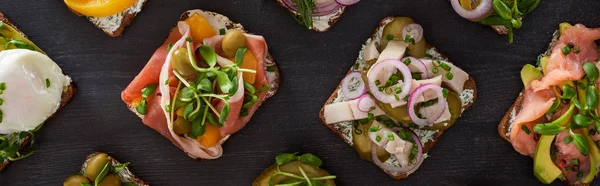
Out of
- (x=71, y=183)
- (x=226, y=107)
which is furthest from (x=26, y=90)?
(x=226, y=107)

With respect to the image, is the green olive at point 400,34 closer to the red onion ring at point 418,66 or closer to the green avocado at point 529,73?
the red onion ring at point 418,66

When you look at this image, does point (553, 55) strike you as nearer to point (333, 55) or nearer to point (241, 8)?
point (333, 55)

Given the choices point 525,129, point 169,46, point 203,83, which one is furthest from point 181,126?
point 525,129

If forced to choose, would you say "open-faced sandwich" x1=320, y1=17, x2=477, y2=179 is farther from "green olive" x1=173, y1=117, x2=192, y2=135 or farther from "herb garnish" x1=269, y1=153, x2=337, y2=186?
"green olive" x1=173, y1=117, x2=192, y2=135

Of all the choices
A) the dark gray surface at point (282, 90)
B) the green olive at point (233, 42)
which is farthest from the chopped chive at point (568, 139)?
the green olive at point (233, 42)

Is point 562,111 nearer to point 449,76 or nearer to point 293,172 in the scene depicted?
point 449,76

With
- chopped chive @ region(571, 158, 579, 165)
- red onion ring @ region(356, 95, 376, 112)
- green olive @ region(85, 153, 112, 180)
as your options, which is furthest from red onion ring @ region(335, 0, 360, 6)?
green olive @ region(85, 153, 112, 180)

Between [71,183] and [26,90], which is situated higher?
[26,90]
